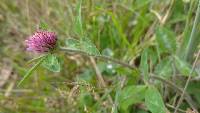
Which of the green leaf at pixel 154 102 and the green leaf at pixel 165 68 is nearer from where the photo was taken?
the green leaf at pixel 154 102

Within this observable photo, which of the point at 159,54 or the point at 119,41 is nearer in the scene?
the point at 159,54

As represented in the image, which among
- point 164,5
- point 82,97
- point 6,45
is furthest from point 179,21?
point 6,45

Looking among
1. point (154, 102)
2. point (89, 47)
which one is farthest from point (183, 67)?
point (89, 47)

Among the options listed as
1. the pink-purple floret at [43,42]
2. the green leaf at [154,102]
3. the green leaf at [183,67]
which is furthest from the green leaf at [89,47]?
the green leaf at [183,67]

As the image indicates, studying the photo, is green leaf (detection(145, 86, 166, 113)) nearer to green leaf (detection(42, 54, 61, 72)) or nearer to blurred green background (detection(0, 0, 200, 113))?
blurred green background (detection(0, 0, 200, 113))

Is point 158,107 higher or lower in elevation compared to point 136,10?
lower

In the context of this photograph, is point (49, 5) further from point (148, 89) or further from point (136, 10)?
point (148, 89)

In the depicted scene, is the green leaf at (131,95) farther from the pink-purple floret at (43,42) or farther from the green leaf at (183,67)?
the pink-purple floret at (43,42)

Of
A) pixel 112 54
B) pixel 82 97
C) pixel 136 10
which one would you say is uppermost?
pixel 136 10

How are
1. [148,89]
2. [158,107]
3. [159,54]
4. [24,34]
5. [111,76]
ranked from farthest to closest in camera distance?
[24,34], [111,76], [159,54], [148,89], [158,107]
